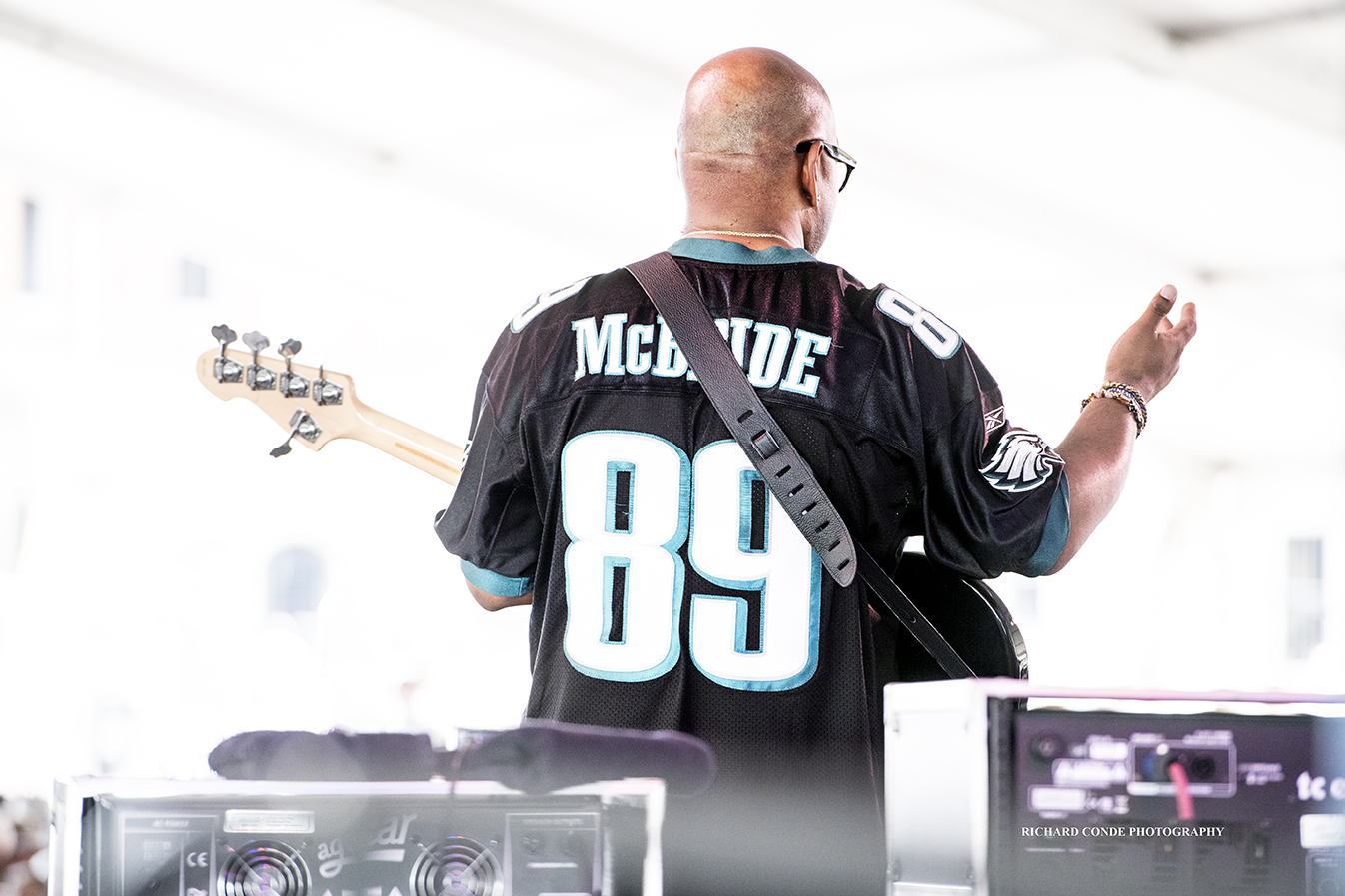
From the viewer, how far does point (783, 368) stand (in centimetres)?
160

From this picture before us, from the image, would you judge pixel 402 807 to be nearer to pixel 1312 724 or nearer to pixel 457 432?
pixel 1312 724

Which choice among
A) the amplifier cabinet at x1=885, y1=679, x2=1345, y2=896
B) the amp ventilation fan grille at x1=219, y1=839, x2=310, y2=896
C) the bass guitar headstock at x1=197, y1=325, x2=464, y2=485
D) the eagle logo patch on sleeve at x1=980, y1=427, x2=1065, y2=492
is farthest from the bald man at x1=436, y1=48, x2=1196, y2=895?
the bass guitar headstock at x1=197, y1=325, x2=464, y2=485

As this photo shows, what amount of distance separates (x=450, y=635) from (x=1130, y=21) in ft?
28.8

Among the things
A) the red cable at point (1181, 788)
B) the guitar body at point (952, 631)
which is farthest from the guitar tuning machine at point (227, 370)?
the red cable at point (1181, 788)

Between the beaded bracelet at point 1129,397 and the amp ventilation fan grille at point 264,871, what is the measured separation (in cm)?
101

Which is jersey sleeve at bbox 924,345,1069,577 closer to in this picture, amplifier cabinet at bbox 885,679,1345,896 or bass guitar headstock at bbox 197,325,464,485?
amplifier cabinet at bbox 885,679,1345,896

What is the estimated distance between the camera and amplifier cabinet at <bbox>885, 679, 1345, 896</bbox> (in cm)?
106

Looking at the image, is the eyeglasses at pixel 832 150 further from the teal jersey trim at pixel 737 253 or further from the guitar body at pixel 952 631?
the guitar body at pixel 952 631

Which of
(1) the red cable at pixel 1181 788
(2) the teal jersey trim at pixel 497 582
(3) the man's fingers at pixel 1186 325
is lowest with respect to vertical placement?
(1) the red cable at pixel 1181 788

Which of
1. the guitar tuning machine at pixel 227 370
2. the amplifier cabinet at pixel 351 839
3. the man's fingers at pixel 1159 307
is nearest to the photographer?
the amplifier cabinet at pixel 351 839

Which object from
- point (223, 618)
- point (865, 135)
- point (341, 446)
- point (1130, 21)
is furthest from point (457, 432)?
point (1130, 21)

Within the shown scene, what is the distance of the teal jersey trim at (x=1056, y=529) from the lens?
157 cm

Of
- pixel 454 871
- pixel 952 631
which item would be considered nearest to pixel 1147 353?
pixel 952 631

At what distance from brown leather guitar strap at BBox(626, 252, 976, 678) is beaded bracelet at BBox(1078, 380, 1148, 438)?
307 millimetres
